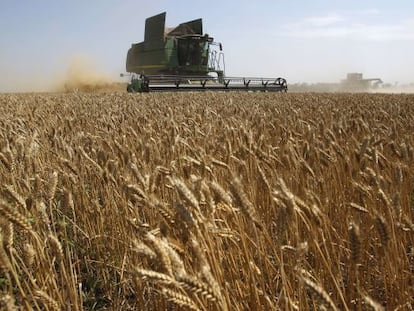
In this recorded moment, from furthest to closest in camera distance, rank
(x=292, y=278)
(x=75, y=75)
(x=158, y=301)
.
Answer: (x=75, y=75) → (x=292, y=278) → (x=158, y=301)

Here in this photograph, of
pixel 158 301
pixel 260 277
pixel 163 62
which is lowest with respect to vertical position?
pixel 158 301

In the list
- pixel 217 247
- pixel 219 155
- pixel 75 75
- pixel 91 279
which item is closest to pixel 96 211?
pixel 91 279

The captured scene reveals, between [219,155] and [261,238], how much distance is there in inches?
47.7

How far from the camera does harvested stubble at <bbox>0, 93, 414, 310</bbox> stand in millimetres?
1095

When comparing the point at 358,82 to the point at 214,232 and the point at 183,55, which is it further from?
the point at 214,232

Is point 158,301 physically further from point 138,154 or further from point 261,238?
point 138,154

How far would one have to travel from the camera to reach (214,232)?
53.9 inches

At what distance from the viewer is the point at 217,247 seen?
1507 millimetres

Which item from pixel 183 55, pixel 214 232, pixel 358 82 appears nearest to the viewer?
pixel 214 232

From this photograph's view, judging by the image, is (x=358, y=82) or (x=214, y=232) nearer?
(x=214, y=232)

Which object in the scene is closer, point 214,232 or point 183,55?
point 214,232

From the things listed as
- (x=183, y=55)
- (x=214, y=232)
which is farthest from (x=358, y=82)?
(x=214, y=232)

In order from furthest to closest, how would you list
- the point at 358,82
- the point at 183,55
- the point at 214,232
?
the point at 358,82
the point at 183,55
the point at 214,232

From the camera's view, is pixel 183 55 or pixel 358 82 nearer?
pixel 183 55
